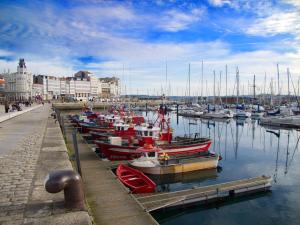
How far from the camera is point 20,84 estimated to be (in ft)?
471

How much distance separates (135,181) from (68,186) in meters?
8.65

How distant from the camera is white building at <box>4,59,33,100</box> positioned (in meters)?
144

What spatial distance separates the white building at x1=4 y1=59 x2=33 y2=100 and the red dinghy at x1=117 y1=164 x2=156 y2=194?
13863 cm

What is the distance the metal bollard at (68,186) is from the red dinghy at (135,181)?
718cm

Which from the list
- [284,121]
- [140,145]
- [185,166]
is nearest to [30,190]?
[185,166]

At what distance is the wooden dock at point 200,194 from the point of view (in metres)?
12.4

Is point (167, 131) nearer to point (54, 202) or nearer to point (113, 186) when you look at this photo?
point (113, 186)

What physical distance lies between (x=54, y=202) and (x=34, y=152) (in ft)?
24.4

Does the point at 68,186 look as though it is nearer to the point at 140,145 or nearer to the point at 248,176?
the point at 140,145

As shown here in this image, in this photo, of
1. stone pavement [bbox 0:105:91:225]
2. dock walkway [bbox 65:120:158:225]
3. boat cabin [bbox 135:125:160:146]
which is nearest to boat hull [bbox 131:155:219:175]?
boat cabin [bbox 135:125:160:146]

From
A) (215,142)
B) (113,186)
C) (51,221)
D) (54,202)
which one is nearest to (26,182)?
(54,202)

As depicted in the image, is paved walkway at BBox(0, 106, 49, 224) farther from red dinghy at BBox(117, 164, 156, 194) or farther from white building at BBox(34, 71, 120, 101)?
white building at BBox(34, 71, 120, 101)

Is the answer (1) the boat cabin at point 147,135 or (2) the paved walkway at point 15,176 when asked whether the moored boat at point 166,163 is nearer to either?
(1) the boat cabin at point 147,135

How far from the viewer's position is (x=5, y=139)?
18.3 m
